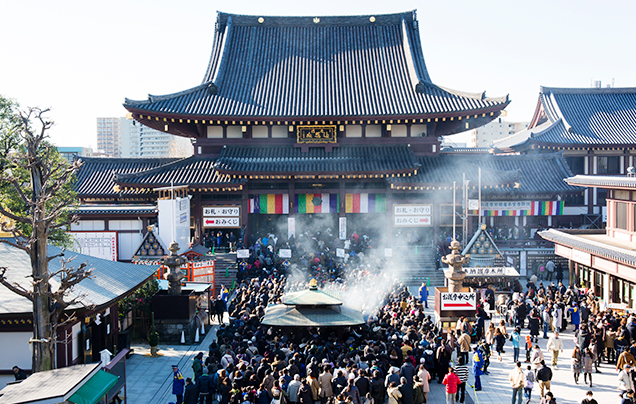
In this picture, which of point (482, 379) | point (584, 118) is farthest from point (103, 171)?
point (584, 118)

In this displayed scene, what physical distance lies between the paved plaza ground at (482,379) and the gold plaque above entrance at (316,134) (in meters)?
16.8

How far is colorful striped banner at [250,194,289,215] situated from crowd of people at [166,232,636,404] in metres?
9.47

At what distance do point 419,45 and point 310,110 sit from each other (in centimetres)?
1096

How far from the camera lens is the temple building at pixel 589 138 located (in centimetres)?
3562

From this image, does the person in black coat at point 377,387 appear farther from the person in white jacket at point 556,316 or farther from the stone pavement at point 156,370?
the person in white jacket at point 556,316

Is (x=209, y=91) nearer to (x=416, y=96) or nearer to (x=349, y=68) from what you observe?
(x=349, y=68)

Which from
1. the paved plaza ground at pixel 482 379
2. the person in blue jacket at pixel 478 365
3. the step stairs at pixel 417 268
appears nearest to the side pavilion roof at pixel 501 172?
the step stairs at pixel 417 268

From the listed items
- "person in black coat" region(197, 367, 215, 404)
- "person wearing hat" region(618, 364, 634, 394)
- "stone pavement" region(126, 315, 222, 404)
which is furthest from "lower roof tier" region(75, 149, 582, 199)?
"person in black coat" region(197, 367, 215, 404)

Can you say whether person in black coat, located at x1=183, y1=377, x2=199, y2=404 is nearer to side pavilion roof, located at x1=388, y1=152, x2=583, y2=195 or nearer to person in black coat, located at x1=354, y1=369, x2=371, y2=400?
person in black coat, located at x1=354, y1=369, x2=371, y2=400

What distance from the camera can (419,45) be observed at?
36.8m

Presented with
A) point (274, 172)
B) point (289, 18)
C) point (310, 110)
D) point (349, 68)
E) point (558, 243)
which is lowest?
point (558, 243)

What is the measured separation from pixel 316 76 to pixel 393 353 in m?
24.8

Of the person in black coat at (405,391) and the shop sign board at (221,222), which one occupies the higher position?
the shop sign board at (221,222)

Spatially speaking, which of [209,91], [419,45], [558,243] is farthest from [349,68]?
[558,243]
